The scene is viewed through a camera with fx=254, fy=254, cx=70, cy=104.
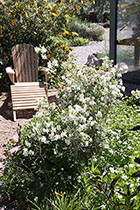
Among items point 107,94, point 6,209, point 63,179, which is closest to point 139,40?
point 107,94

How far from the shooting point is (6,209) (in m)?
2.43

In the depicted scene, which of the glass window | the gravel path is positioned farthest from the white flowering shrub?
the gravel path

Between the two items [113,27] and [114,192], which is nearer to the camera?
[114,192]

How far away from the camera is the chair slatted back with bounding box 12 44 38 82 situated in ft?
17.4

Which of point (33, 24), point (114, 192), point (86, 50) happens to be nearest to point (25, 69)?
point (33, 24)

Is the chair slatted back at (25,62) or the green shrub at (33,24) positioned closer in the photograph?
the chair slatted back at (25,62)

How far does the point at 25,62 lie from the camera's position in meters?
5.37

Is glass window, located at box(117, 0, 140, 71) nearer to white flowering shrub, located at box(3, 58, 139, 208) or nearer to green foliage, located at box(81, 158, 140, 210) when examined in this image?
white flowering shrub, located at box(3, 58, 139, 208)

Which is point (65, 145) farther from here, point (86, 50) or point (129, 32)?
point (86, 50)

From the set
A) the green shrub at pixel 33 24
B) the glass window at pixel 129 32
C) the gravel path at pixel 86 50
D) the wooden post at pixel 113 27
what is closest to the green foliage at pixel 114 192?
the green shrub at pixel 33 24

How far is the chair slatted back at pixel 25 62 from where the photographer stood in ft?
17.4

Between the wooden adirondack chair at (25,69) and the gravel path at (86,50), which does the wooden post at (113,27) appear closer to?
the wooden adirondack chair at (25,69)

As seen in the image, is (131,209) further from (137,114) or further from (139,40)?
(139,40)

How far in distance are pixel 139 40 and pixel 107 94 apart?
3.55 metres
